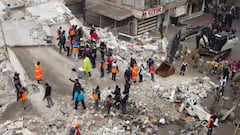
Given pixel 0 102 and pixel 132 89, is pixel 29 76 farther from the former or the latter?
pixel 132 89

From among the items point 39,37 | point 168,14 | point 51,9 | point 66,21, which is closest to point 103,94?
point 39,37

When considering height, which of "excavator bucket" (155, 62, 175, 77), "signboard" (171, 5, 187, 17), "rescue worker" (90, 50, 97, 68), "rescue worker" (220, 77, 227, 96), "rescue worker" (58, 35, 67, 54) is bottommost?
"rescue worker" (220, 77, 227, 96)

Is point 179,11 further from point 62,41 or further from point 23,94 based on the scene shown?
point 23,94

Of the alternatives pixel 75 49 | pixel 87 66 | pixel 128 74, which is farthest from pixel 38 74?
pixel 128 74

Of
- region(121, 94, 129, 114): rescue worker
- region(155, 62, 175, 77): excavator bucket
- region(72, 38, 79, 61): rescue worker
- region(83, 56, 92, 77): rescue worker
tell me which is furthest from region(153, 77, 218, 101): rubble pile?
region(72, 38, 79, 61): rescue worker

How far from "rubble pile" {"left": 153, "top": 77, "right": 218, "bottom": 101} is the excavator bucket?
111cm

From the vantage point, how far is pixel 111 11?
88.8ft

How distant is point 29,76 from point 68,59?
2.76 meters

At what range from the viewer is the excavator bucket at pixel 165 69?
2131 cm

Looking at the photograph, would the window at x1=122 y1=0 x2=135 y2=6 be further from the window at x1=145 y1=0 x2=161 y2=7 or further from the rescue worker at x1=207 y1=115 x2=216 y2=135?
the rescue worker at x1=207 y1=115 x2=216 y2=135

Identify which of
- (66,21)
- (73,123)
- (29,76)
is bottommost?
(73,123)

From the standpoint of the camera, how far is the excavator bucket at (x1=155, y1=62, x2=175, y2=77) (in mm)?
21312

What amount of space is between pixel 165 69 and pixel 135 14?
6391mm

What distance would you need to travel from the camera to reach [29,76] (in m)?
19.2
